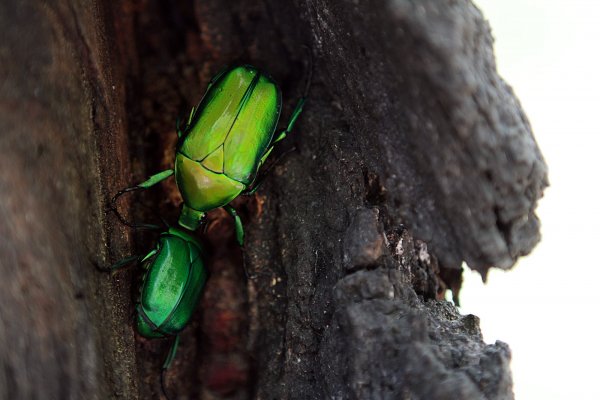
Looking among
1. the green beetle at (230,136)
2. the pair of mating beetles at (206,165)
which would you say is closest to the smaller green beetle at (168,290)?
the pair of mating beetles at (206,165)

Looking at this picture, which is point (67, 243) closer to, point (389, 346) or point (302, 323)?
point (302, 323)

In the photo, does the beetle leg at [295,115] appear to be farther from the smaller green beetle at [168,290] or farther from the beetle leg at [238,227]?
the smaller green beetle at [168,290]

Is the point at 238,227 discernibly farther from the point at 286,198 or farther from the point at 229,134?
the point at 229,134

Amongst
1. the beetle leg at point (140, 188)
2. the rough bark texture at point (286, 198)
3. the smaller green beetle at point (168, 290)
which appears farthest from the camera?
the smaller green beetle at point (168, 290)

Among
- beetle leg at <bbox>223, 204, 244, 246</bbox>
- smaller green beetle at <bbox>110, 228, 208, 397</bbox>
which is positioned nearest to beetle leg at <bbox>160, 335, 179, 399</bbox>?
smaller green beetle at <bbox>110, 228, 208, 397</bbox>

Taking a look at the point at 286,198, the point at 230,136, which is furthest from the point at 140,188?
the point at 286,198

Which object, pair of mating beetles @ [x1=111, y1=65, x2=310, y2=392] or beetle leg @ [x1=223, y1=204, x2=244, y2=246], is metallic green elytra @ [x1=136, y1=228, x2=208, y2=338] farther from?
beetle leg @ [x1=223, y1=204, x2=244, y2=246]
